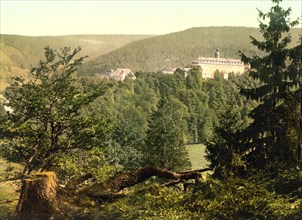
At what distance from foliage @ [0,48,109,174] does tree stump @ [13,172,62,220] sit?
2.52 metres

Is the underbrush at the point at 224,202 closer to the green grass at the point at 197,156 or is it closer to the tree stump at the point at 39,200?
the tree stump at the point at 39,200

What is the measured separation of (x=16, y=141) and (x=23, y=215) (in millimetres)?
4622

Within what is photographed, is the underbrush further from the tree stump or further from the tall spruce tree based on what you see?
the tall spruce tree

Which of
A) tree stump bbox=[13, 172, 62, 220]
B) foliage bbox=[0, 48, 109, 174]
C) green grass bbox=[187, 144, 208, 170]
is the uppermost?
foliage bbox=[0, 48, 109, 174]

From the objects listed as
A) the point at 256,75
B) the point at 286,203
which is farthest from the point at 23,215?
the point at 256,75

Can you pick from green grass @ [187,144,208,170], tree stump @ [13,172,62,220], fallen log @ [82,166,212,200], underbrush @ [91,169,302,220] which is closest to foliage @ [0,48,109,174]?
tree stump @ [13,172,62,220]

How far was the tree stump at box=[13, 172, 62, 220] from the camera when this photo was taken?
961 centimetres

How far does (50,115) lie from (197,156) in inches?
3630

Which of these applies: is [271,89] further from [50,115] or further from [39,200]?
[39,200]

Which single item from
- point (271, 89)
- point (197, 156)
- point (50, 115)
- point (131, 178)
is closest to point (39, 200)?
point (131, 178)

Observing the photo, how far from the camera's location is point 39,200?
9.73 meters

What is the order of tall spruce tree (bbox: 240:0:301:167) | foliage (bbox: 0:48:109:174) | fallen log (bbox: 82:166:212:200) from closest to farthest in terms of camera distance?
fallen log (bbox: 82:166:212:200) → foliage (bbox: 0:48:109:174) → tall spruce tree (bbox: 240:0:301:167)

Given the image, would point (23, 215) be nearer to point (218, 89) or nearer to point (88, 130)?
point (88, 130)

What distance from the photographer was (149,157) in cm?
4703
